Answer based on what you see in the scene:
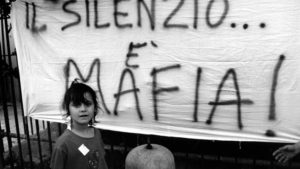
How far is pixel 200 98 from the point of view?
256 cm

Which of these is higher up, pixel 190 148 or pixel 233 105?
pixel 233 105

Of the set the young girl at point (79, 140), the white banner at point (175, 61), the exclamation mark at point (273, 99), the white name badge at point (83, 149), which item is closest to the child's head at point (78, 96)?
the young girl at point (79, 140)

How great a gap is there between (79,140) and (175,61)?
970 mm

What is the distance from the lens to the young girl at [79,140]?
2.22m

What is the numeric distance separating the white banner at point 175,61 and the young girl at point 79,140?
49 centimetres

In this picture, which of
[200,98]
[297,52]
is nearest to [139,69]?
[200,98]

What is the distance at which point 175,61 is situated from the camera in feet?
8.41

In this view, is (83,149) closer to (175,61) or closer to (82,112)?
(82,112)

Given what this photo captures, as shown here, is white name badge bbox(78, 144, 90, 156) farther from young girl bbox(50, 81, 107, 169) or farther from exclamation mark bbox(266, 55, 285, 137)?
exclamation mark bbox(266, 55, 285, 137)

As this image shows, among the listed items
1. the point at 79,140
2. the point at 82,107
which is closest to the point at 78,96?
the point at 82,107

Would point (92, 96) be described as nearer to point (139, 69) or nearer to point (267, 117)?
point (139, 69)

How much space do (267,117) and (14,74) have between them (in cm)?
252

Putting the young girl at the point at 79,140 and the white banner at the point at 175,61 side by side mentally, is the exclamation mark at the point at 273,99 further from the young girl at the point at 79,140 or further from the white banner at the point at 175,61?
the young girl at the point at 79,140

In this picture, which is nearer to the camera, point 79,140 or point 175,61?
point 79,140
